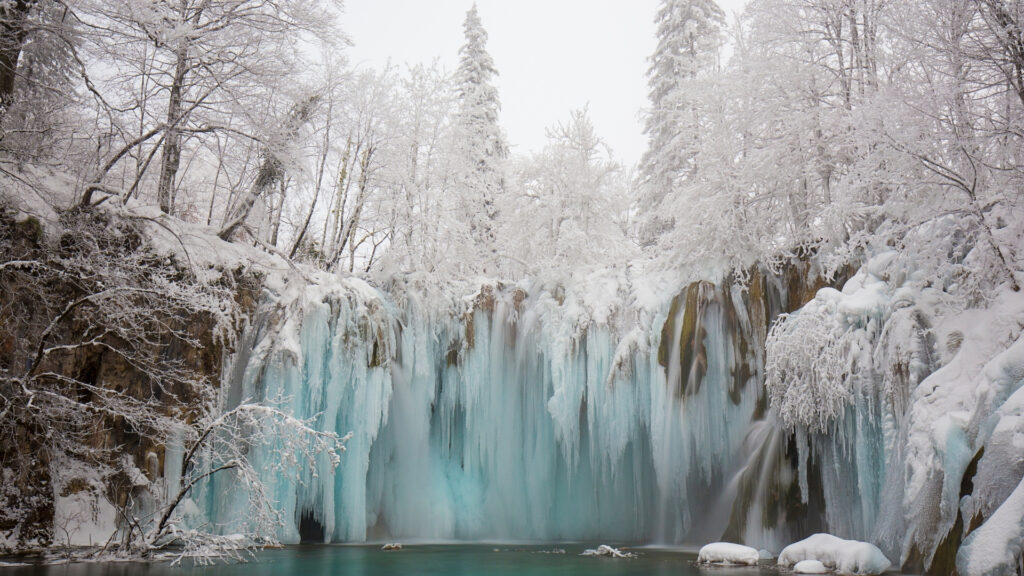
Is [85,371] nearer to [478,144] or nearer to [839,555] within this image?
[839,555]

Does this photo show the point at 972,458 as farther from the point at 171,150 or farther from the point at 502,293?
the point at 171,150

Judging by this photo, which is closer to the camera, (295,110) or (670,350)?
(295,110)

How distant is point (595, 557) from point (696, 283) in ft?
16.7

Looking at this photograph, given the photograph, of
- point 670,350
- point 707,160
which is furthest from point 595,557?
point 707,160

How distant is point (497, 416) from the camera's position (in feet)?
48.1

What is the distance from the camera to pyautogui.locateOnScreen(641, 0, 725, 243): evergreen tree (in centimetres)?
2110

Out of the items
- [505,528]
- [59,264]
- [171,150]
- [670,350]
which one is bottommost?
[505,528]

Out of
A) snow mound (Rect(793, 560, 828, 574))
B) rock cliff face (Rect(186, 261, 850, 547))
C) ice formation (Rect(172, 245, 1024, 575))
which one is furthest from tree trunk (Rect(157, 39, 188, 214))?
snow mound (Rect(793, 560, 828, 574))

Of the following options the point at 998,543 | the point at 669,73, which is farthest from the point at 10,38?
the point at 669,73

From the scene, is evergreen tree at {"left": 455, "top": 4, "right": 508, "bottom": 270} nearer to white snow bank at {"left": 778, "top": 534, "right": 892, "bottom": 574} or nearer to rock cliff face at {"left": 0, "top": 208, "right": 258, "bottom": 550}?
rock cliff face at {"left": 0, "top": 208, "right": 258, "bottom": 550}

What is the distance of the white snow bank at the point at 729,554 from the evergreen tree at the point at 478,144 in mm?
11116

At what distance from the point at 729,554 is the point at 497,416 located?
6.20m

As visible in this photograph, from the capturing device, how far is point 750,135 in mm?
13969

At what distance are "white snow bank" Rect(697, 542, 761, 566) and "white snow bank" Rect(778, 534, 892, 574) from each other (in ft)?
1.54
